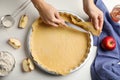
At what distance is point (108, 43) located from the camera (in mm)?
1062

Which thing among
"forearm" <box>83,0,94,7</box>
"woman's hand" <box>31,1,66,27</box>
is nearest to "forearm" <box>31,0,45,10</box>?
"woman's hand" <box>31,1,66,27</box>

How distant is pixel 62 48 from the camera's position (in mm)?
1049

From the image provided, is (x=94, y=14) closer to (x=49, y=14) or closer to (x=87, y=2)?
(x=87, y=2)

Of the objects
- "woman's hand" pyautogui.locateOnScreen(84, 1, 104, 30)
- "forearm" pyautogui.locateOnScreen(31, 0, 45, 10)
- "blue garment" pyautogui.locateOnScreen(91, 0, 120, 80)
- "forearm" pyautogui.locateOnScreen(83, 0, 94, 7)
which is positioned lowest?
"blue garment" pyautogui.locateOnScreen(91, 0, 120, 80)

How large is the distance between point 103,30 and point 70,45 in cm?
14

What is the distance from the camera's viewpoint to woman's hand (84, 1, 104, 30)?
1051 millimetres

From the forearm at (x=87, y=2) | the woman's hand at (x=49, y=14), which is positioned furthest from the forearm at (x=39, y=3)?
the forearm at (x=87, y=2)

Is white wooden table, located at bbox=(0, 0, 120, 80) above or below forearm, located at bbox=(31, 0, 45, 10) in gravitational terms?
below

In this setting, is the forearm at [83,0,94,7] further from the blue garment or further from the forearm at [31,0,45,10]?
the forearm at [31,0,45,10]

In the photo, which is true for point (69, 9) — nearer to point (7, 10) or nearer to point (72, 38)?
point (72, 38)

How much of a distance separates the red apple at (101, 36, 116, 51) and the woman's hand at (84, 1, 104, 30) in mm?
53

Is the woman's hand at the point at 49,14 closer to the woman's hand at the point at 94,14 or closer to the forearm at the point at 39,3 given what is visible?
the forearm at the point at 39,3

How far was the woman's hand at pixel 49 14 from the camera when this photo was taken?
3.35ft

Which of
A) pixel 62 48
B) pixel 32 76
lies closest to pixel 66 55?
pixel 62 48
